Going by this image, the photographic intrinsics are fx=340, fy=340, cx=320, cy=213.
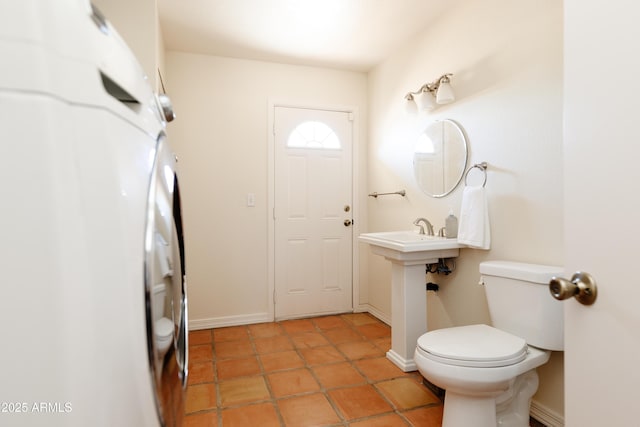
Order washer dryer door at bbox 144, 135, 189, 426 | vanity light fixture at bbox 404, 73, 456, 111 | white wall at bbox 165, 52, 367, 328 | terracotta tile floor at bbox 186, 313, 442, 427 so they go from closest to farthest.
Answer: washer dryer door at bbox 144, 135, 189, 426 → terracotta tile floor at bbox 186, 313, 442, 427 → vanity light fixture at bbox 404, 73, 456, 111 → white wall at bbox 165, 52, 367, 328

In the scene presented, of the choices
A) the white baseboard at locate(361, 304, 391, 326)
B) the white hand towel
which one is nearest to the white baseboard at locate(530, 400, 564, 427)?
the white hand towel

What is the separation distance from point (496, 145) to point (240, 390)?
7.11 feet

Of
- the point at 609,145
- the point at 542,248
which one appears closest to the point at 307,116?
the point at 542,248

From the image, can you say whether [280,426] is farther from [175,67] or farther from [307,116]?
[175,67]

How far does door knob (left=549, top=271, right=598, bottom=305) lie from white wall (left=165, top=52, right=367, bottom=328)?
9.08 ft

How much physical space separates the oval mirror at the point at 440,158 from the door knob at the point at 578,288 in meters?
1.58

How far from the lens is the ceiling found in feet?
7.79

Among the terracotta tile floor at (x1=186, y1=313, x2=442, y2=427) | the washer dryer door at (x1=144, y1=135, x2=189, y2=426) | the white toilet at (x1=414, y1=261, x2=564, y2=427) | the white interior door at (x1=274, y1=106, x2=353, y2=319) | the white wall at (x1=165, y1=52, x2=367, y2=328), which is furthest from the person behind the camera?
the white interior door at (x1=274, y1=106, x2=353, y2=319)

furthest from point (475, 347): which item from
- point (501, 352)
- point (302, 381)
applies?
point (302, 381)

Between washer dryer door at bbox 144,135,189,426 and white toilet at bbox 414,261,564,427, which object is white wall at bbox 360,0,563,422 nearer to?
white toilet at bbox 414,261,564,427

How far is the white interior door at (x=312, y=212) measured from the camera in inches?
134

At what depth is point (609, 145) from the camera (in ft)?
2.43

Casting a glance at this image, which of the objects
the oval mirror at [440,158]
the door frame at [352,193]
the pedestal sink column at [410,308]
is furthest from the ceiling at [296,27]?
the pedestal sink column at [410,308]

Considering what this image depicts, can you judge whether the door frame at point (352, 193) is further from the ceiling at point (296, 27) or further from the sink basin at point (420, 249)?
the sink basin at point (420, 249)
